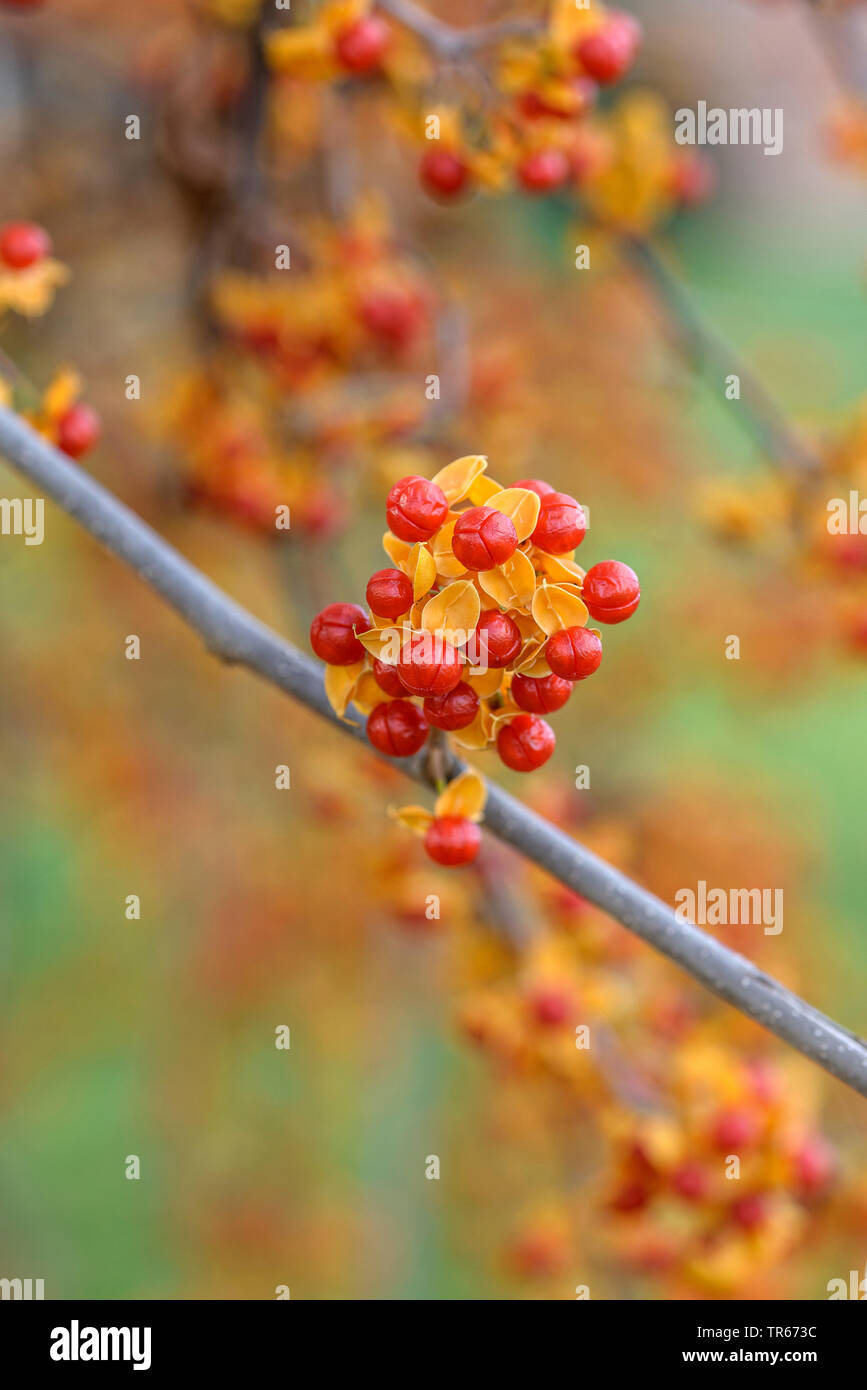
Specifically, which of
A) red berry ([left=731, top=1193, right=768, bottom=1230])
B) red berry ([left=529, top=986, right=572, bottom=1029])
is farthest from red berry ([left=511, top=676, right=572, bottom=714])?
red berry ([left=731, top=1193, right=768, bottom=1230])

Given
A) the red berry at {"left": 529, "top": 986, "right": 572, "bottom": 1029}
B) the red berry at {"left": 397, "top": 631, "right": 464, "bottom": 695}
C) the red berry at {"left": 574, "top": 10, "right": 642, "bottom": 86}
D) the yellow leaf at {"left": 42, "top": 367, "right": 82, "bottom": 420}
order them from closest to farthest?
the red berry at {"left": 397, "top": 631, "right": 464, "bottom": 695} < the yellow leaf at {"left": 42, "top": 367, "right": 82, "bottom": 420} < the red berry at {"left": 574, "top": 10, "right": 642, "bottom": 86} < the red berry at {"left": 529, "top": 986, "right": 572, "bottom": 1029}

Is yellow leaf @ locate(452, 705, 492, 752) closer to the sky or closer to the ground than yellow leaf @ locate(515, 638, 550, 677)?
closer to the ground

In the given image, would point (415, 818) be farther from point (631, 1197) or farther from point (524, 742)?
point (631, 1197)

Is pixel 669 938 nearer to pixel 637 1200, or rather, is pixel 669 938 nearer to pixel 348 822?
pixel 637 1200

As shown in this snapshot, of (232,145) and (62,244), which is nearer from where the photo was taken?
(232,145)

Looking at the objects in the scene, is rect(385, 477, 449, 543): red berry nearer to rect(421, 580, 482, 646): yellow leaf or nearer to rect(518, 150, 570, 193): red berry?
rect(421, 580, 482, 646): yellow leaf

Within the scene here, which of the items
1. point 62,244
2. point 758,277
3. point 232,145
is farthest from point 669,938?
point 758,277
